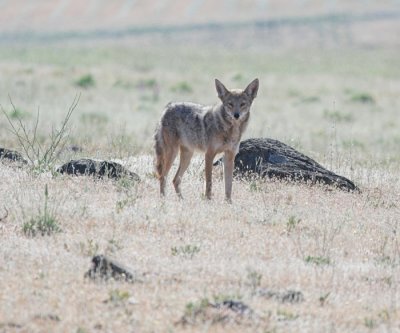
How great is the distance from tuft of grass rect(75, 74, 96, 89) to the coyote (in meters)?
24.5

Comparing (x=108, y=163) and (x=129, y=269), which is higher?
(x=108, y=163)

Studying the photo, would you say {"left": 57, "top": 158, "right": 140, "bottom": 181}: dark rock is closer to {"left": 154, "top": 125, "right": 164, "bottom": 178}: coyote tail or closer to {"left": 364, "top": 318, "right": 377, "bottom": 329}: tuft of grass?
{"left": 154, "top": 125, "right": 164, "bottom": 178}: coyote tail

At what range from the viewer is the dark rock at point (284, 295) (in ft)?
25.3

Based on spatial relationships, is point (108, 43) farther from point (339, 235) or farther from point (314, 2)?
point (339, 235)

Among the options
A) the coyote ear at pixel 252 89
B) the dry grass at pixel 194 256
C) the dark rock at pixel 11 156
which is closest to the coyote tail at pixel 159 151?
the dry grass at pixel 194 256

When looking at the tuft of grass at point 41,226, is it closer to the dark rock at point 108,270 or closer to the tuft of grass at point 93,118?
the dark rock at point 108,270

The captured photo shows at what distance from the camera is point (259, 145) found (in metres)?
13.3

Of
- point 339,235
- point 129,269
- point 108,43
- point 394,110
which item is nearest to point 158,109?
point 394,110

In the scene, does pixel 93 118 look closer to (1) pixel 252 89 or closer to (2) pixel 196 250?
(1) pixel 252 89

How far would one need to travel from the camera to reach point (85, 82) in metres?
37.0

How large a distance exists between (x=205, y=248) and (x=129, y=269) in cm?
114

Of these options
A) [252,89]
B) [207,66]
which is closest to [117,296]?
[252,89]

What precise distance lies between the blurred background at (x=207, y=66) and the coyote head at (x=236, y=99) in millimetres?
2769

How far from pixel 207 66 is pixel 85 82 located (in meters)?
18.8
